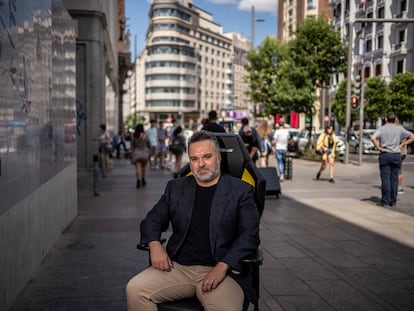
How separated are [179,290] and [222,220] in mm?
496

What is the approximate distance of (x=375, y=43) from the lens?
168 feet

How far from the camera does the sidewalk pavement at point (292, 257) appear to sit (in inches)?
173

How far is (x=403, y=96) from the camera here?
127ft

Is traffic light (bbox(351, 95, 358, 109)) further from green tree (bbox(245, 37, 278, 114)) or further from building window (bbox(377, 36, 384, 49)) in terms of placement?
building window (bbox(377, 36, 384, 49))

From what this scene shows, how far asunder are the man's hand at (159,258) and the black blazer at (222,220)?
0.06m

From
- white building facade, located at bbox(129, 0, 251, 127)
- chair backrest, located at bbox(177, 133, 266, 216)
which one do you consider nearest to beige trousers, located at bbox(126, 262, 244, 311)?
chair backrest, located at bbox(177, 133, 266, 216)

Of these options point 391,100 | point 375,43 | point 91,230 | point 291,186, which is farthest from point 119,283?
point 375,43

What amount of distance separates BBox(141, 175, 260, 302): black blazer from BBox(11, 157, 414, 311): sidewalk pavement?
50.8 inches

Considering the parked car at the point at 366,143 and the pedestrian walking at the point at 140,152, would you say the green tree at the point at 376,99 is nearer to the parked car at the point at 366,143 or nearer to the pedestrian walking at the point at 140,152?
the parked car at the point at 366,143

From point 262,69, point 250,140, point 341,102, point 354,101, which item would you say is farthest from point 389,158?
point 341,102

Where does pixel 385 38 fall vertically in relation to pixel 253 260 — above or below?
above

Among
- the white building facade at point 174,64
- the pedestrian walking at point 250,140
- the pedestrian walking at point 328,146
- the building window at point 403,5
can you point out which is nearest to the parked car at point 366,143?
the pedestrian walking at point 328,146

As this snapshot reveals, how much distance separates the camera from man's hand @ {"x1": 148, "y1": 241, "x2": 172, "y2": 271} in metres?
3.12

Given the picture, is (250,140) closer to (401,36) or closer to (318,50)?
(318,50)
